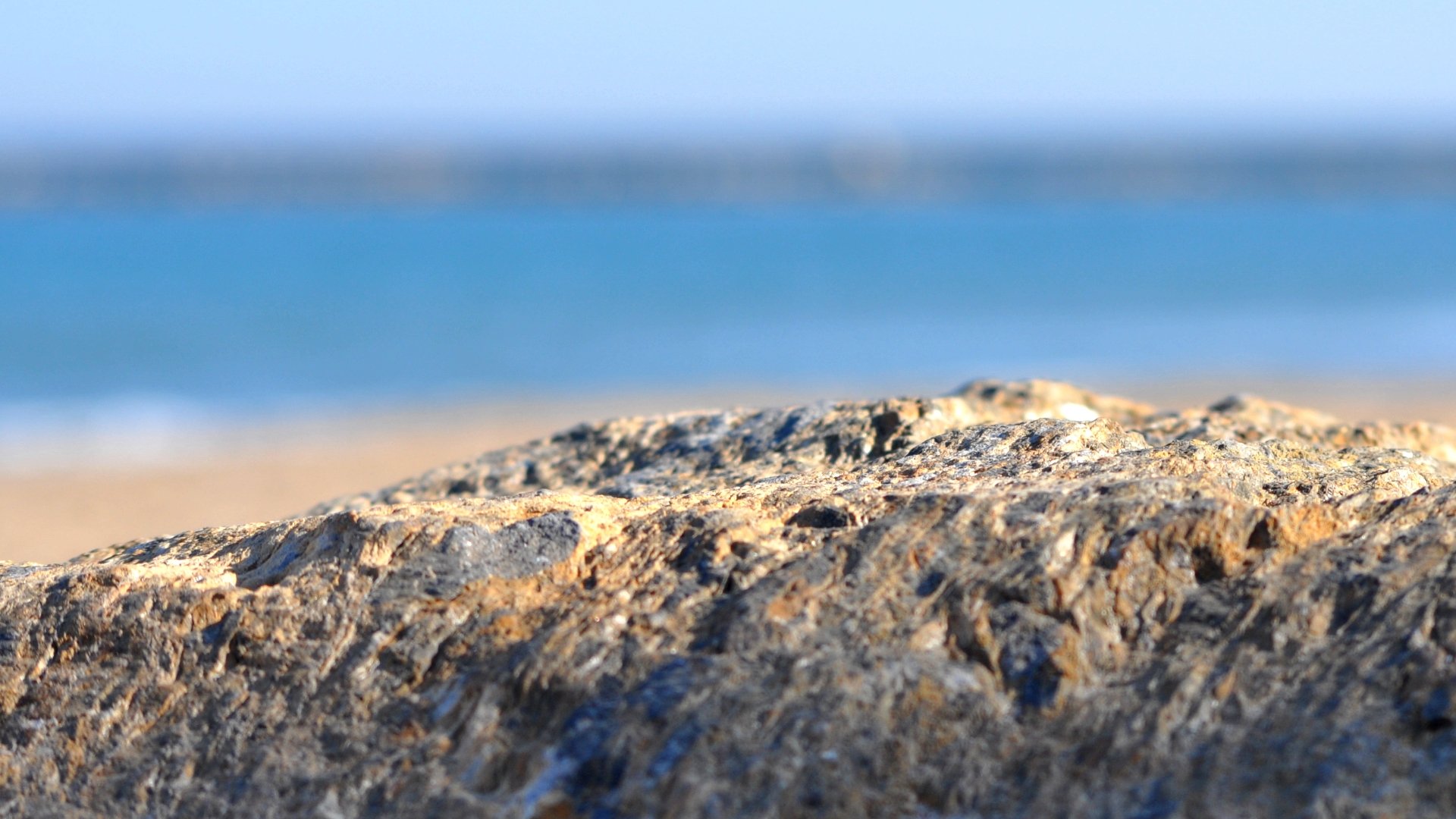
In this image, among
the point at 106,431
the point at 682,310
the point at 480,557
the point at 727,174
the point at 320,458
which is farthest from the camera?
the point at 727,174

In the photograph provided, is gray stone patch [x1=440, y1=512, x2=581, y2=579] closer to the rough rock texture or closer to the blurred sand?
the rough rock texture

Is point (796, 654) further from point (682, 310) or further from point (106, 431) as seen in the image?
point (682, 310)

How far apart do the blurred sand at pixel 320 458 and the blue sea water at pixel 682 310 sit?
185cm

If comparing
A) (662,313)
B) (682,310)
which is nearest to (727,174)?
(682,310)

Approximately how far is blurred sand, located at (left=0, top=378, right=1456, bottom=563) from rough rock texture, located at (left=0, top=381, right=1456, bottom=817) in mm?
5442

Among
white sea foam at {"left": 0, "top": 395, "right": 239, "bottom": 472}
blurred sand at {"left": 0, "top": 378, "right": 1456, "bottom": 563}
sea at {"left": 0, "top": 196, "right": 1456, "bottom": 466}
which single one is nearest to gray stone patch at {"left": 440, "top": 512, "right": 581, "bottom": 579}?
blurred sand at {"left": 0, "top": 378, "right": 1456, "bottom": 563}

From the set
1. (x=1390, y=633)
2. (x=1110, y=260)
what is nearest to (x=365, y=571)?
(x=1390, y=633)

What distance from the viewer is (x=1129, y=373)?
17.0 m

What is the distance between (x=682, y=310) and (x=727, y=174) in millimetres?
83796

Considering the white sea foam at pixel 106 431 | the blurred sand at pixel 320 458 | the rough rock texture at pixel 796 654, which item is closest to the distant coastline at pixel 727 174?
the white sea foam at pixel 106 431

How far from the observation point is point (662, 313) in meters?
25.9

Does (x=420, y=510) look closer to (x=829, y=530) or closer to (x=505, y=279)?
(x=829, y=530)

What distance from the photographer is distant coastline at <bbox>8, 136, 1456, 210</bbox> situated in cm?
9156

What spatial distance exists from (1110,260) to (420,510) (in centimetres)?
3795
